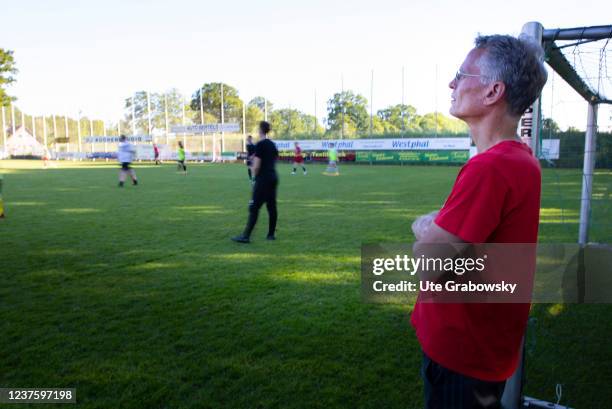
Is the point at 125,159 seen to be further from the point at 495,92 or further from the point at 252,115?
the point at 252,115

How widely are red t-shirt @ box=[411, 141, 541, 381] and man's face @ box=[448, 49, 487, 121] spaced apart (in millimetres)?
175

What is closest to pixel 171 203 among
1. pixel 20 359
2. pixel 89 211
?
pixel 89 211

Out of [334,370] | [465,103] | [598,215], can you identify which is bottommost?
[334,370]

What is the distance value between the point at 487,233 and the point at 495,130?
1.33ft

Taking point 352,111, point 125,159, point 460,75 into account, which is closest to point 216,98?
point 352,111

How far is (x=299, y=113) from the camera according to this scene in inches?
1934

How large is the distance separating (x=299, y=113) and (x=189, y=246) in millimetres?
43788

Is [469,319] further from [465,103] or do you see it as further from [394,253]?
[394,253]

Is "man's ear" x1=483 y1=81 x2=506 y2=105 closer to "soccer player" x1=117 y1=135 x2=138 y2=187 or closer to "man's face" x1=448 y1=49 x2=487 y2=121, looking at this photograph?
"man's face" x1=448 y1=49 x2=487 y2=121

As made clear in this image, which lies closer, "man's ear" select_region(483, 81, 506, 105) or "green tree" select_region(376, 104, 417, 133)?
"man's ear" select_region(483, 81, 506, 105)

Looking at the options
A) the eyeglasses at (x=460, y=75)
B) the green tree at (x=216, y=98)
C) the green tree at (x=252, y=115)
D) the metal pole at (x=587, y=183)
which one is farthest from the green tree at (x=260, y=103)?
the eyeglasses at (x=460, y=75)

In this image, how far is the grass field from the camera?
2.95 m

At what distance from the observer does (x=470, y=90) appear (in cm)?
142

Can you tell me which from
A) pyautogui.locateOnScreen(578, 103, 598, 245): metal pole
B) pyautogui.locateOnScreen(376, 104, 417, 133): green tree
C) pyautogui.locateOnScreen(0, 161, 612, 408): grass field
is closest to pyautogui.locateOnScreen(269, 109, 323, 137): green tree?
pyautogui.locateOnScreen(376, 104, 417, 133): green tree
